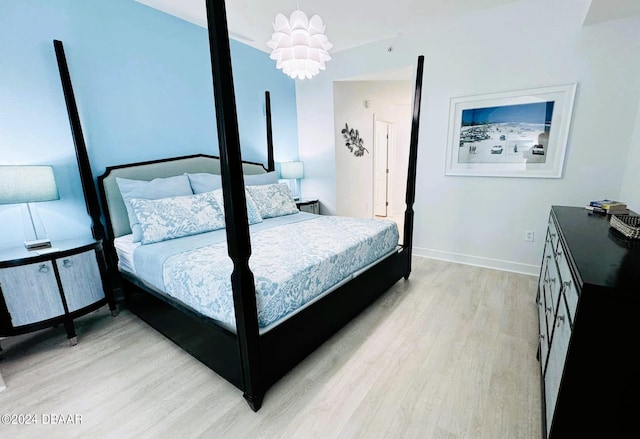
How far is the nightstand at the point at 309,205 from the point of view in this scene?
13.1 feet

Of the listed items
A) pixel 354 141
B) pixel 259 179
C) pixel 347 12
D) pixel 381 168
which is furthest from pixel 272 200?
pixel 381 168

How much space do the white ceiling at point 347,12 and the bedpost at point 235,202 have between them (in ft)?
6.31

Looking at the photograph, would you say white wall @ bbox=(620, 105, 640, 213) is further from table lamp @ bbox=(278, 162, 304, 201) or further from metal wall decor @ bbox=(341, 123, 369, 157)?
table lamp @ bbox=(278, 162, 304, 201)

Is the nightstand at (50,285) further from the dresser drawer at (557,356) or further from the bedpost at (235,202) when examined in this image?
the dresser drawer at (557,356)

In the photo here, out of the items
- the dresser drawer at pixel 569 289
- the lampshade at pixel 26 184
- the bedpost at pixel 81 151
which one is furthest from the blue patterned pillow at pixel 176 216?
the dresser drawer at pixel 569 289

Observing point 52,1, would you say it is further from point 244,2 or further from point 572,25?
point 572,25

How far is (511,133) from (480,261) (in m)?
1.43

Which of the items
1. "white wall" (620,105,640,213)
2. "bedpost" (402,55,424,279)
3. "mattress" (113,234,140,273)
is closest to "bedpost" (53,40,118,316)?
"mattress" (113,234,140,273)

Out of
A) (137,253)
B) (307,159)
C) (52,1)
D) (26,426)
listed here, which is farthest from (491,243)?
(52,1)

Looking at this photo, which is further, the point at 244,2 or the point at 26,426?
the point at 244,2

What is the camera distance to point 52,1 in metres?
2.09

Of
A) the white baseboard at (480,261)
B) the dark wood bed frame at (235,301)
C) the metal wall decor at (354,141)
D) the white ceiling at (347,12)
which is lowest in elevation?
the white baseboard at (480,261)

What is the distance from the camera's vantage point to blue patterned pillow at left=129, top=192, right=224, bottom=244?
7.15 ft

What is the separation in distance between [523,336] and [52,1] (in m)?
4.27
